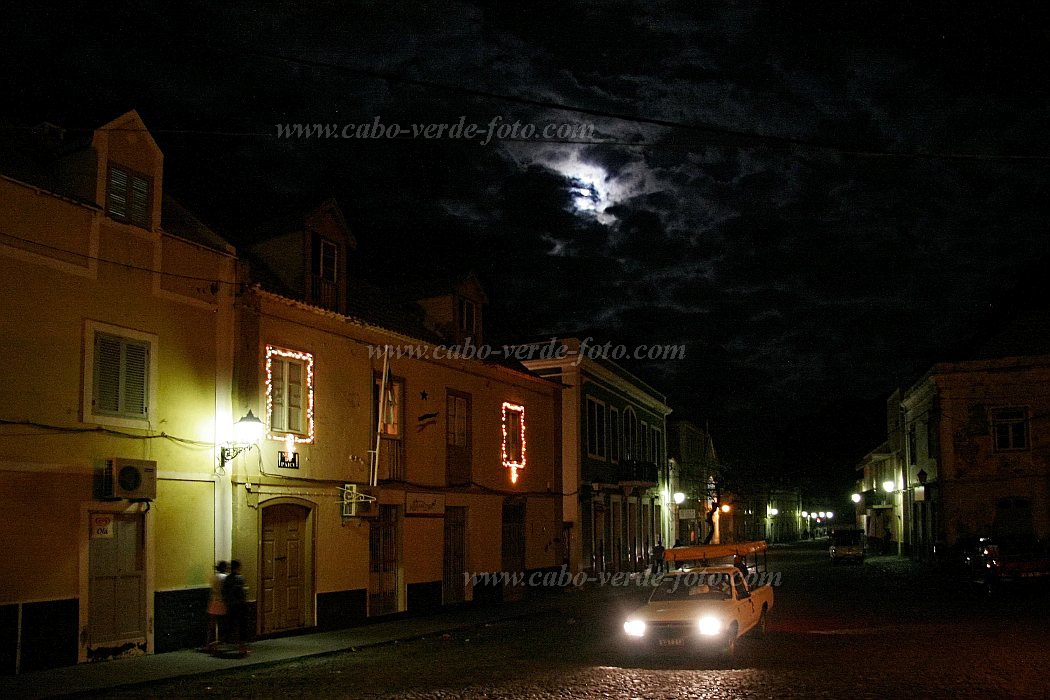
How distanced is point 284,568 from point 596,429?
59.7ft

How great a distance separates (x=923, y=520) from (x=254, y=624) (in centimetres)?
3829

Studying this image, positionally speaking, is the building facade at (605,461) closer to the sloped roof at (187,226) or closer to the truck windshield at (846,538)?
the truck windshield at (846,538)

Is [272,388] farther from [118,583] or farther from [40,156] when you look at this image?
[40,156]

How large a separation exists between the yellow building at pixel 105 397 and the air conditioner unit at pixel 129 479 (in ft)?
0.08

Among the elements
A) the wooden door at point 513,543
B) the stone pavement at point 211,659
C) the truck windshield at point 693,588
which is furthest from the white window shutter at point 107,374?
the wooden door at point 513,543

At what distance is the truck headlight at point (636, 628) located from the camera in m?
15.3

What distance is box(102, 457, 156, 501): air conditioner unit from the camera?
15.4 meters

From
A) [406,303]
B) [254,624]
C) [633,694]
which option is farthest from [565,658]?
[406,303]

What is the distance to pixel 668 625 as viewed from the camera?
15125 millimetres

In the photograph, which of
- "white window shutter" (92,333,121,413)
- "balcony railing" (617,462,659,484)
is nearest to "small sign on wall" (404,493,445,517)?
"white window shutter" (92,333,121,413)

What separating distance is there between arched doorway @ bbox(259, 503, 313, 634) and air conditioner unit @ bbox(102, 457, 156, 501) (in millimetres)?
3248

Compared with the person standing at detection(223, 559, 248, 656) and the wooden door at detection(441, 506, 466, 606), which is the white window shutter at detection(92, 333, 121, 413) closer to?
the person standing at detection(223, 559, 248, 656)

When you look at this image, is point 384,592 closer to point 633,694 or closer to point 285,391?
point 285,391

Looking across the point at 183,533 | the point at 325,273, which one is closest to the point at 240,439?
the point at 183,533
